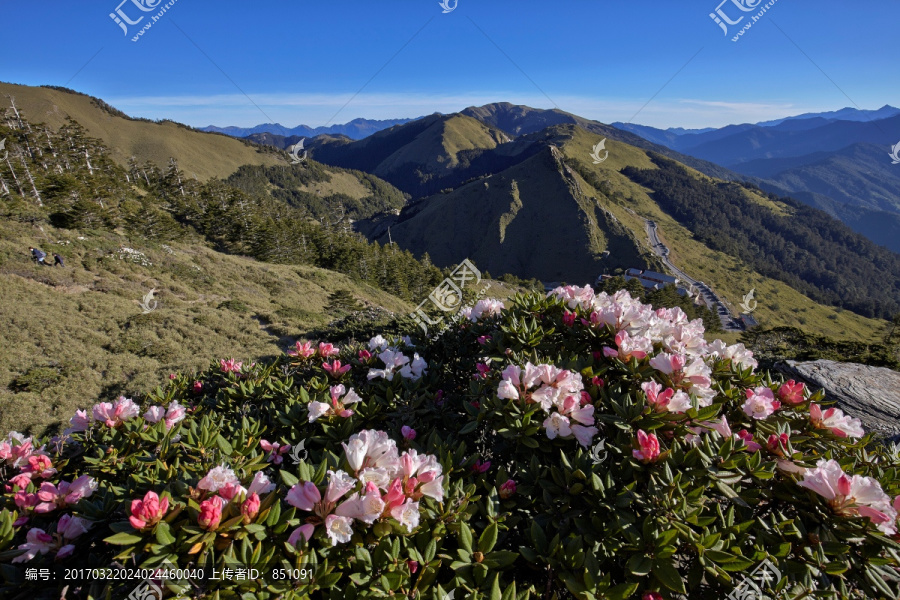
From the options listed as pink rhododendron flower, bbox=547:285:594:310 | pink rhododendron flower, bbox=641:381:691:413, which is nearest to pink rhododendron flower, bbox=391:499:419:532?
pink rhododendron flower, bbox=641:381:691:413

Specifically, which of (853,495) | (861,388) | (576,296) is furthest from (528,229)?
(853,495)

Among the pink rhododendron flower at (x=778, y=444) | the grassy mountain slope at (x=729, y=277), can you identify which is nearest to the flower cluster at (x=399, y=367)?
the pink rhododendron flower at (x=778, y=444)

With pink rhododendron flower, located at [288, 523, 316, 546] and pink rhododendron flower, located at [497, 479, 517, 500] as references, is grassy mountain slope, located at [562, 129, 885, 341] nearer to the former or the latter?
pink rhododendron flower, located at [497, 479, 517, 500]

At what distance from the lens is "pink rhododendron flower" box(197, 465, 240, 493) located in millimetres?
1887

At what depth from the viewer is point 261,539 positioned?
5.79 ft

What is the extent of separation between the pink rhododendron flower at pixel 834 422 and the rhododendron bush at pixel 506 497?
0.5 inches

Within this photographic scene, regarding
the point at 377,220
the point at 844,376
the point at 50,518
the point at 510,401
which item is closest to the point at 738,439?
the point at 510,401

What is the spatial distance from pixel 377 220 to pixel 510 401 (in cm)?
13960

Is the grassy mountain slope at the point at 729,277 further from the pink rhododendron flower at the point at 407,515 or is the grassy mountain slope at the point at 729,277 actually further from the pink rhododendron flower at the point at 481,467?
the pink rhododendron flower at the point at 407,515

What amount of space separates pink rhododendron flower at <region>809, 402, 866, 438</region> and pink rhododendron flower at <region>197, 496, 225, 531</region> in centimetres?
361

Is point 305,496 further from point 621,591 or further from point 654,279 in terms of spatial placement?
point 654,279

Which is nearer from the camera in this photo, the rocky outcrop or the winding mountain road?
the rocky outcrop

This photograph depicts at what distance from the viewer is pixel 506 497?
2.31 m

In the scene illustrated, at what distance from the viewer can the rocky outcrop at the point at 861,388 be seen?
5.81 metres
